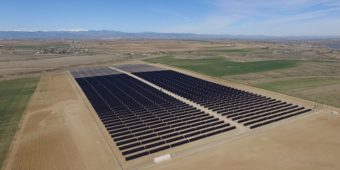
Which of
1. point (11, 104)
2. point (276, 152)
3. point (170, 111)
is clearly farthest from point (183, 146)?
point (11, 104)

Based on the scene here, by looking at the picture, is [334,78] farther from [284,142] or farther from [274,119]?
[284,142]

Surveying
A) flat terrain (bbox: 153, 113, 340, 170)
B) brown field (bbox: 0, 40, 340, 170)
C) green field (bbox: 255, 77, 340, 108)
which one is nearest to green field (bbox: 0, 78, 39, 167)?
brown field (bbox: 0, 40, 340, 170)

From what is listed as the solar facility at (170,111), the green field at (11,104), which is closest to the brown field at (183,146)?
the green field at (11,104)

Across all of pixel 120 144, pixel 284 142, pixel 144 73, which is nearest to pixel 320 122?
pixel 284 142

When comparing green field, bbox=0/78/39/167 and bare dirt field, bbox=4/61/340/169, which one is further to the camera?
green field, bbox=0/78/39/167

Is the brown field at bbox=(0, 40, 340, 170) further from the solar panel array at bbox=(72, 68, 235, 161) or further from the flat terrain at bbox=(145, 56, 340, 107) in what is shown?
the flat terrain at bbox=(145, 56, 340, 107)

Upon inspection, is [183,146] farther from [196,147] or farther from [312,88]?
[312,88]
